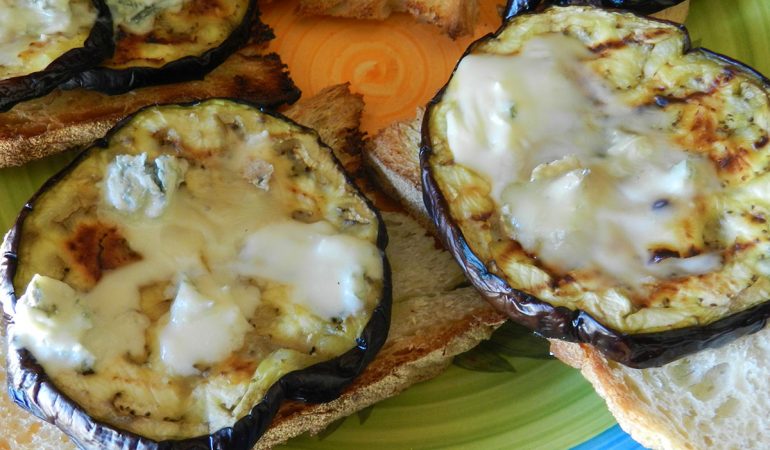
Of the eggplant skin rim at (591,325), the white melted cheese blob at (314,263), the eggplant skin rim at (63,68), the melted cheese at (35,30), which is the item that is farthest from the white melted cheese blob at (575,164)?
the melted cheese at (35,30)

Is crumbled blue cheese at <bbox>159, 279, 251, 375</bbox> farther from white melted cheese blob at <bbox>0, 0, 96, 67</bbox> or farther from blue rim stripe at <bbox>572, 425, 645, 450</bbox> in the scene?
blue rim stripe at <bbox>572, 425, 645, 450</bbox>

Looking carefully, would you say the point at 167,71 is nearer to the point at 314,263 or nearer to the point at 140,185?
the point at 140,185

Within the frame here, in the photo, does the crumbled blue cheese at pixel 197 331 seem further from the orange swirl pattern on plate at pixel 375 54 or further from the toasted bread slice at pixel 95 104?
the orange swirl pattern on plate at pixel 375 54

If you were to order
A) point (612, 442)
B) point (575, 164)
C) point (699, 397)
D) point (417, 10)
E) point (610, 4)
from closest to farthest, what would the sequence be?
point (575, 164) < point (699, 397) < point (612, 442) < point (610, 4) < point (417, 10)

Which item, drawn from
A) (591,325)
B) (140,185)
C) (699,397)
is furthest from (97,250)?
(699,397)

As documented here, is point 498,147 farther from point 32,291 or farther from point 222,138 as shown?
point 32,291

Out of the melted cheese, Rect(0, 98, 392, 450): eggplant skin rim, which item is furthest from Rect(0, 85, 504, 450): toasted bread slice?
the melted cheese
